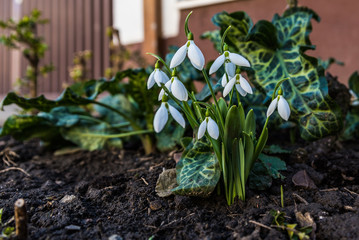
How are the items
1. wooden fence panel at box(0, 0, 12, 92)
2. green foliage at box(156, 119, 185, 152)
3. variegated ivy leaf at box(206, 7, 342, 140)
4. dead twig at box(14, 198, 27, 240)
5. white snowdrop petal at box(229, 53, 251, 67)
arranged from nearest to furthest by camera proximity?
dead twig at box(14, 198, 27, 240) < white snowdrop petal at box(229, 53, 251, 67) < variegated ivy leaf at box(206, 7, 342, 140) < green foliage at box(156, 119, 185, 152) < wooden fence panel at box(0, 0, 12, 92)

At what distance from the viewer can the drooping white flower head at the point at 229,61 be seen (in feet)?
3.53

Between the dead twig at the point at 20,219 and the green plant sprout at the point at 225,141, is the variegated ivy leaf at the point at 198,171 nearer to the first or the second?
the green plant sprout at the point at 225,141

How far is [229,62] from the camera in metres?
1.15

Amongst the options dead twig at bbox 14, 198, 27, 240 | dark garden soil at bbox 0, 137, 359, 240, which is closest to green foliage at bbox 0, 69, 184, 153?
dark garden soil at bbox 0, 137, 359, 240

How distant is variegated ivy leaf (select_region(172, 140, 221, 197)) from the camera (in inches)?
47.6

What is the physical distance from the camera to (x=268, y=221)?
3.66 feet

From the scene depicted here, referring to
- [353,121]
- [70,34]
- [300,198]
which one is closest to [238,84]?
[300,198]

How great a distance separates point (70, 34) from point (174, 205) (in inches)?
193

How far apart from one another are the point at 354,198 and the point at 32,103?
5.12ft

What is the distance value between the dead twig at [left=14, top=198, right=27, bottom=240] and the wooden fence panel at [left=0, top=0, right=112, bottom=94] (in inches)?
167

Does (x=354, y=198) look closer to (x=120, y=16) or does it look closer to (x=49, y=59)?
(x=120, y=16)

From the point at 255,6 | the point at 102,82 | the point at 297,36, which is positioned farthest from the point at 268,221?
the point at 255,6

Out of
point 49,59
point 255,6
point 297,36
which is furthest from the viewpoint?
point 49,59

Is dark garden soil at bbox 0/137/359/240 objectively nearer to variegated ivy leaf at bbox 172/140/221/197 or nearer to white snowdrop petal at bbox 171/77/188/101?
variegated ivy leaf at bbox 172/140/221/197
